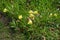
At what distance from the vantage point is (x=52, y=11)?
297cm

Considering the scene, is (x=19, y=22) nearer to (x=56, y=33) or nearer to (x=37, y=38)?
(x=37, y=38)

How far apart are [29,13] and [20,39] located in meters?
0.40

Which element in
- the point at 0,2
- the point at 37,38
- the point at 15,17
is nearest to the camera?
the point at 37,38

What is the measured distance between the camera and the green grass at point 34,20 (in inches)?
104

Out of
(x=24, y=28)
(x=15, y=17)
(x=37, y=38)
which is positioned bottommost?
(x=37, y=38)

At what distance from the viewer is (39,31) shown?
104 inches

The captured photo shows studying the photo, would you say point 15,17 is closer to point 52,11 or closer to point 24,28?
point 24,28

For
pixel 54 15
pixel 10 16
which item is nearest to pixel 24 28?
pixel 10 16

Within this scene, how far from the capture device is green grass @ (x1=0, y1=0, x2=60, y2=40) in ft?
8.65

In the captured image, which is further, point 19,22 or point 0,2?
point 0,2

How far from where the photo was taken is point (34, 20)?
275 cm

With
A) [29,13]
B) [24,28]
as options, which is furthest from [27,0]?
[24,28]

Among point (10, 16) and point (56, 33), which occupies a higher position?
point (10, 16)

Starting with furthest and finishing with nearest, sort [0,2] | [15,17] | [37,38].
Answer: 1. [0,2]
2. [15,17]
3. [37,38]
